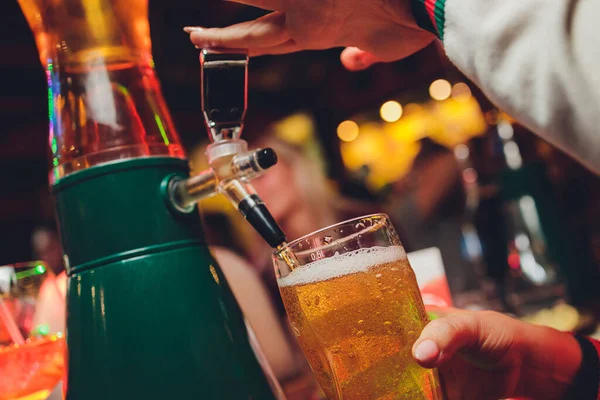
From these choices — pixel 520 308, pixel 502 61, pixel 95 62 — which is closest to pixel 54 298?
pixel 95 62

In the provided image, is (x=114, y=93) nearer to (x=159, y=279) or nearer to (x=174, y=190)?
(x=174, y=190)

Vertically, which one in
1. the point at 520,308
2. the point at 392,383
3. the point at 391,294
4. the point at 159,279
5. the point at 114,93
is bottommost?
the point at 520,308

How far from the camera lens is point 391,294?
658mm

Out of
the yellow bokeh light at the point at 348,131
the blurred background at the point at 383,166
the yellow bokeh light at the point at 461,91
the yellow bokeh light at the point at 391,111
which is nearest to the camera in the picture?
the blurred background at the point at 383,166

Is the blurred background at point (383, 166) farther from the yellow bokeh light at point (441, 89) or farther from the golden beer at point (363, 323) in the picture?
the golden beer at point (363, 323)

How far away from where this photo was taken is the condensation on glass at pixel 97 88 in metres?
0.76

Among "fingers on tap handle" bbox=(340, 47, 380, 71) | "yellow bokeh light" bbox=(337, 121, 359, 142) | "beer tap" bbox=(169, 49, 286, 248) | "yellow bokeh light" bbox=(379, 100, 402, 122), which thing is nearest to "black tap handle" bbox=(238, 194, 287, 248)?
"beer tap" bbox=(169, 49, 286, 248)

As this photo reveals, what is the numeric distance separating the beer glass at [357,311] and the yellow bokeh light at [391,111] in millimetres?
6317

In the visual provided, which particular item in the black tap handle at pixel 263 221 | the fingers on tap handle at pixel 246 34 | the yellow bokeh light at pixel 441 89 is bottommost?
the black tap handle at pixel 263 221

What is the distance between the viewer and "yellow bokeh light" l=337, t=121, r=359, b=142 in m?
7.39

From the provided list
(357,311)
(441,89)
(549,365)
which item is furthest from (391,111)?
(357,311)

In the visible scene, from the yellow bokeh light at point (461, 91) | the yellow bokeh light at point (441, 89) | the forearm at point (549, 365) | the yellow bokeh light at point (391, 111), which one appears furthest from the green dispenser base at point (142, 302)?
the yellow bokeh light at point (391, 111)

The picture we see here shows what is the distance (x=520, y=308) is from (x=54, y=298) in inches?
60.2

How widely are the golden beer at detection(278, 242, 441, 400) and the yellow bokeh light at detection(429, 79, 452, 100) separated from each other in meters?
6.04
